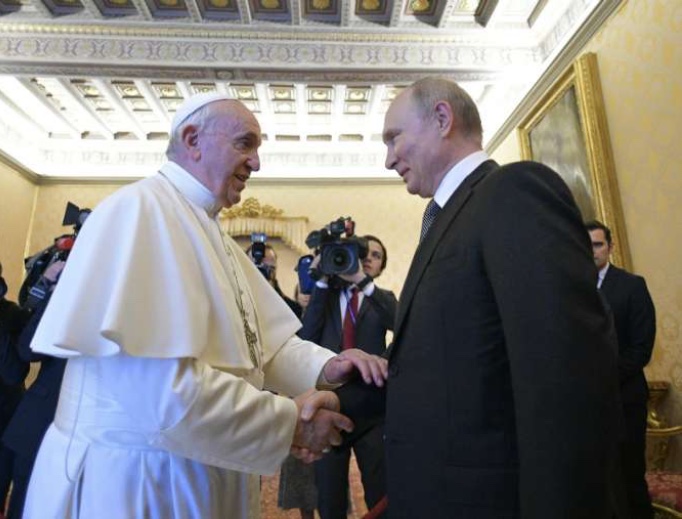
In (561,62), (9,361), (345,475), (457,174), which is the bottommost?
(345,475)

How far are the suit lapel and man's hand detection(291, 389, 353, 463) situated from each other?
35 cm

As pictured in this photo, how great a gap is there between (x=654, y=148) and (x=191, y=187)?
388 cm

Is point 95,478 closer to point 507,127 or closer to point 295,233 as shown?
point 507,127

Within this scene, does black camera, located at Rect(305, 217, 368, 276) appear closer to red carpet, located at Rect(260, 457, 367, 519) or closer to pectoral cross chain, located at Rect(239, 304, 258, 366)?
pectoral cross chain, located at Rect(239, 304, 258, 366)

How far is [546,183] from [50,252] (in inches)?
101

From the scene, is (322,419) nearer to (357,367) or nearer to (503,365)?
(357,367)

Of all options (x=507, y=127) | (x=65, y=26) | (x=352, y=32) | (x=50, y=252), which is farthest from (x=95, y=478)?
(x=507, y=127)

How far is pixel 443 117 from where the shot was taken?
1355 millimetres

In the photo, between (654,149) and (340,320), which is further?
(654,149)

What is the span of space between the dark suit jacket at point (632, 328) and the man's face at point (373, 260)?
57.7 inches

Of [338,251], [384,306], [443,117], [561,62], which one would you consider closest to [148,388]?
[443,117]

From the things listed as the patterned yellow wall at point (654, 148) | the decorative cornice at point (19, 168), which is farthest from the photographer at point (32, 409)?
the decorative cornice at point (19, 168)

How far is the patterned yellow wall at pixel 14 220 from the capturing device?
8.32 metres

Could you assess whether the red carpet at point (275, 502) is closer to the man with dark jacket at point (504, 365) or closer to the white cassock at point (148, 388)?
the white cassock at point (148, 388)
